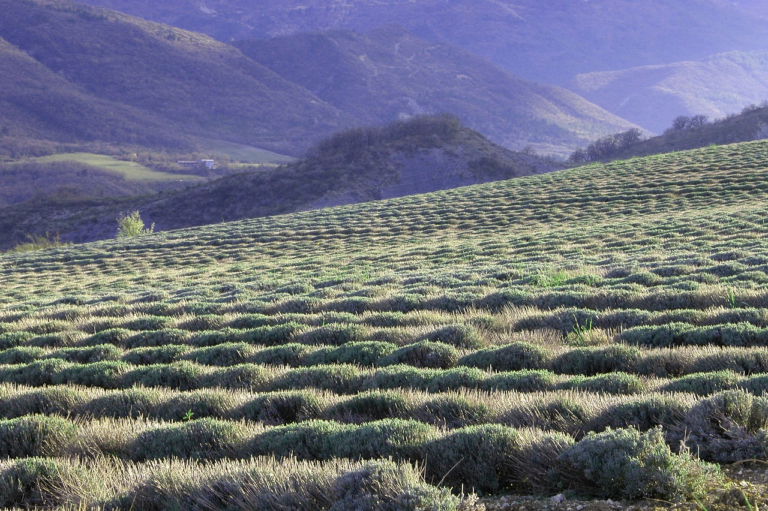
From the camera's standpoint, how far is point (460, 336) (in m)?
7.22

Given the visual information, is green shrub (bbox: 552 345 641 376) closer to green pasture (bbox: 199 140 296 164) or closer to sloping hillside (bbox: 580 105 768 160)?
sloping hillside (bbox: 580 105 768 160)

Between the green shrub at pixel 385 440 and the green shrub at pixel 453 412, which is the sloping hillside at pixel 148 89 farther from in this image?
the green shrub at pixel 385 440

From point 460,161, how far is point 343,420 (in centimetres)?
6975

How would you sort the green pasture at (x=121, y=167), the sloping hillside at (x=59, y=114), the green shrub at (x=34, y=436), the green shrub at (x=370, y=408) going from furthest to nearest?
the sloping hillside at (x=59, y=114), the green pasture at (x=121, y=167), the green shrub at (x=370, y=408), the green shrub at (x=34, y=436)

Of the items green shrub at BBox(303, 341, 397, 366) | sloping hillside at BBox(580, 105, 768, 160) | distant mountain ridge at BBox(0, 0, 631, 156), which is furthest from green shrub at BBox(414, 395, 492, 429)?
A: distant mountain ridge at BBox(0, 0, 631, 156)

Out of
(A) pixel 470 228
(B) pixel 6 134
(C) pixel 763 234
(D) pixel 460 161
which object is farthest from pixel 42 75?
(C) pixel 763 234

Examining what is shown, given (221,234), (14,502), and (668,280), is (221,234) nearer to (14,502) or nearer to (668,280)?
(668,280)

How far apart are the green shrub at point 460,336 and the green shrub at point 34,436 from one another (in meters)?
3.77

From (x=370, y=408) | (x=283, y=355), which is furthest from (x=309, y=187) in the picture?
(x=370, y=408)

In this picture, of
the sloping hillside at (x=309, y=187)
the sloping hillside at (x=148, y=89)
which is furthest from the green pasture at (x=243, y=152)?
the sloping hillside at (x=309, y=187)

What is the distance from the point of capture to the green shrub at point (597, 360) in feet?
18.8

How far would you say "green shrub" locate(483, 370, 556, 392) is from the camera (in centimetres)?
525

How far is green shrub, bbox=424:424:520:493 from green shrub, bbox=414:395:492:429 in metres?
0.51

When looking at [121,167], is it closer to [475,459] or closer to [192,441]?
[192,441]
